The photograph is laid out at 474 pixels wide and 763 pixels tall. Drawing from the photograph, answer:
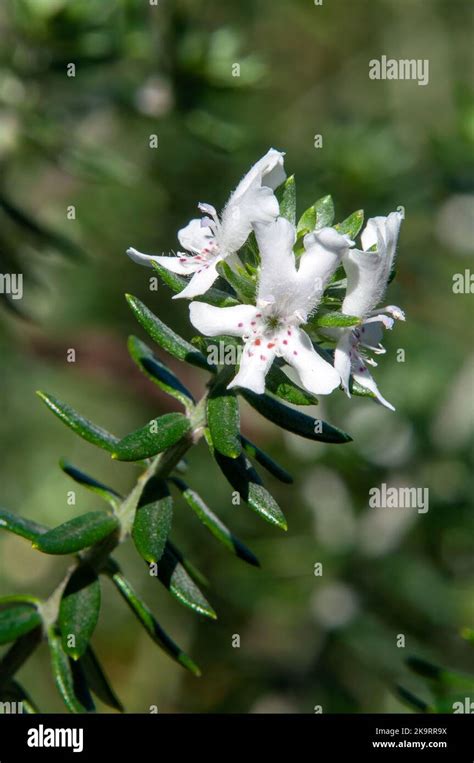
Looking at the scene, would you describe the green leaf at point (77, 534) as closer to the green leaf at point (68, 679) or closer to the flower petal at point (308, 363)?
the green leaf at point (68, 679)

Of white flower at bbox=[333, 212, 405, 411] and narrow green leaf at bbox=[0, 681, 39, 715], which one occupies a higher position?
white flower at bbox=[333, 212, 405, 411]

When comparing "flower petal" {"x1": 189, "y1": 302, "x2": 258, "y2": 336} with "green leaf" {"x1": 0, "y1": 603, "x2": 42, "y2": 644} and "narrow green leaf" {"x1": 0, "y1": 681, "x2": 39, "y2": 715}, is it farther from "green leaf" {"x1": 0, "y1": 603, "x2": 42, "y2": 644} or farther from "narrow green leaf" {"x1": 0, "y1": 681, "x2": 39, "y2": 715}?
"narrow green leaf" {"x1": 0, "y1": 681, "x2": 39, "y2": 715}

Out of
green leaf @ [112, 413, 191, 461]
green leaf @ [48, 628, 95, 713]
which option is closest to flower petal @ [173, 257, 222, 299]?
green leaf @ [112, 413, 191, 461]

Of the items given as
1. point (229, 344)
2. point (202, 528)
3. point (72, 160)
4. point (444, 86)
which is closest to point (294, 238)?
point (229, 344)

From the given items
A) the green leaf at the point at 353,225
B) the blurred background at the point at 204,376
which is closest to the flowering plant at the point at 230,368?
the green leaf at the point at 353,225

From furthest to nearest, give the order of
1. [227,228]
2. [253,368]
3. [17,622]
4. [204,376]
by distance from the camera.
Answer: [204,376] → [17,622] → [227,228] → [253,368]

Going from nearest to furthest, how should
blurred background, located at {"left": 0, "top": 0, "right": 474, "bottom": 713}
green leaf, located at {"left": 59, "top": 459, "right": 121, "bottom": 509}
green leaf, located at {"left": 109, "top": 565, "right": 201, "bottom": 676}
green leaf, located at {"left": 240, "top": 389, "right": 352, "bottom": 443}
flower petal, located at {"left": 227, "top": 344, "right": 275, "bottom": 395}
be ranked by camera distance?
flower petal, located at {"left": 227, "top": 344, "right": 275, "bottom": 395}
green leaf, located at {"left": 240, "top": 389, "right": 352, "bottom": 443}
green leaf, located at {"left": 109, "top": 565, "right": 201, "bottom": 676}
green leaf, located at {"left": 59, "top": 459, "right": 121, "bottom": 509}
blurred background, located at {"left": 0, "top": 0, "right": 474, "bottom": 713}

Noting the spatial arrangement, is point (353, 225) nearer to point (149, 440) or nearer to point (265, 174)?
point (265, 174)

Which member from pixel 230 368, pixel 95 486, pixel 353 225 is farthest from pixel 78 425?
pixel 353 225
